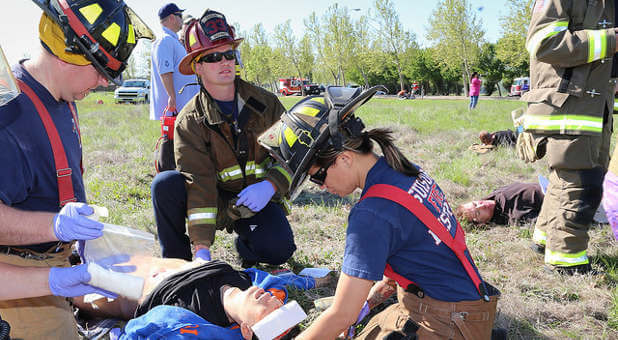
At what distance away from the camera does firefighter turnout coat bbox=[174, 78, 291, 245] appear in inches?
129

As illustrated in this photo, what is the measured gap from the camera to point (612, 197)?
10.7 feet

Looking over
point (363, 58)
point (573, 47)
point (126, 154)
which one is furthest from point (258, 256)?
point (363, 58)

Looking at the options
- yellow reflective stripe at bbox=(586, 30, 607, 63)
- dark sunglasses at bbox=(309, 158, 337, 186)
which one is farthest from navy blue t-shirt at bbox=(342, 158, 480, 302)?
yellow reflective stripe at bbox=(586, 30, 607, 63)

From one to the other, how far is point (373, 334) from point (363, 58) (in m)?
53.7

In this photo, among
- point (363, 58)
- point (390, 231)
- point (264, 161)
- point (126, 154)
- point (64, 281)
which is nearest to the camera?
point (390, 231)

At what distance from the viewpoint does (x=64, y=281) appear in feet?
6.68

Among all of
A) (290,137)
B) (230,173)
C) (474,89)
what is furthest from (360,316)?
(474,89)

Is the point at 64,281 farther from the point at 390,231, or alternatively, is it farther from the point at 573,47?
the point at 573,47

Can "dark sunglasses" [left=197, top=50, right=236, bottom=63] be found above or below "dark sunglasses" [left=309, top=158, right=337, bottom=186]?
above

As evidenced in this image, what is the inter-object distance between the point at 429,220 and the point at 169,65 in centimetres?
445

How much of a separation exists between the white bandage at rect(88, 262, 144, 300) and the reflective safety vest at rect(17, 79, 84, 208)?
49cm

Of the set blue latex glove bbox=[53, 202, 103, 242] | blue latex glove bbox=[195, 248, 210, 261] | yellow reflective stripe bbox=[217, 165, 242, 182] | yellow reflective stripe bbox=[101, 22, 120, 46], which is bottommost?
blue latex glove bbox=[195, 248, 210, 261]

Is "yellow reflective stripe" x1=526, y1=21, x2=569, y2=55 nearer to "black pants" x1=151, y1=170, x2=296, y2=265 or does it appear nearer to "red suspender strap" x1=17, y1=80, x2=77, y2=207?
"black pants" x1=151, y1=170, x2=296, y2=265

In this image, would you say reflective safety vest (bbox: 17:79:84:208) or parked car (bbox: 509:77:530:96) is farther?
parked car (bbox: 509:77:530:96)
